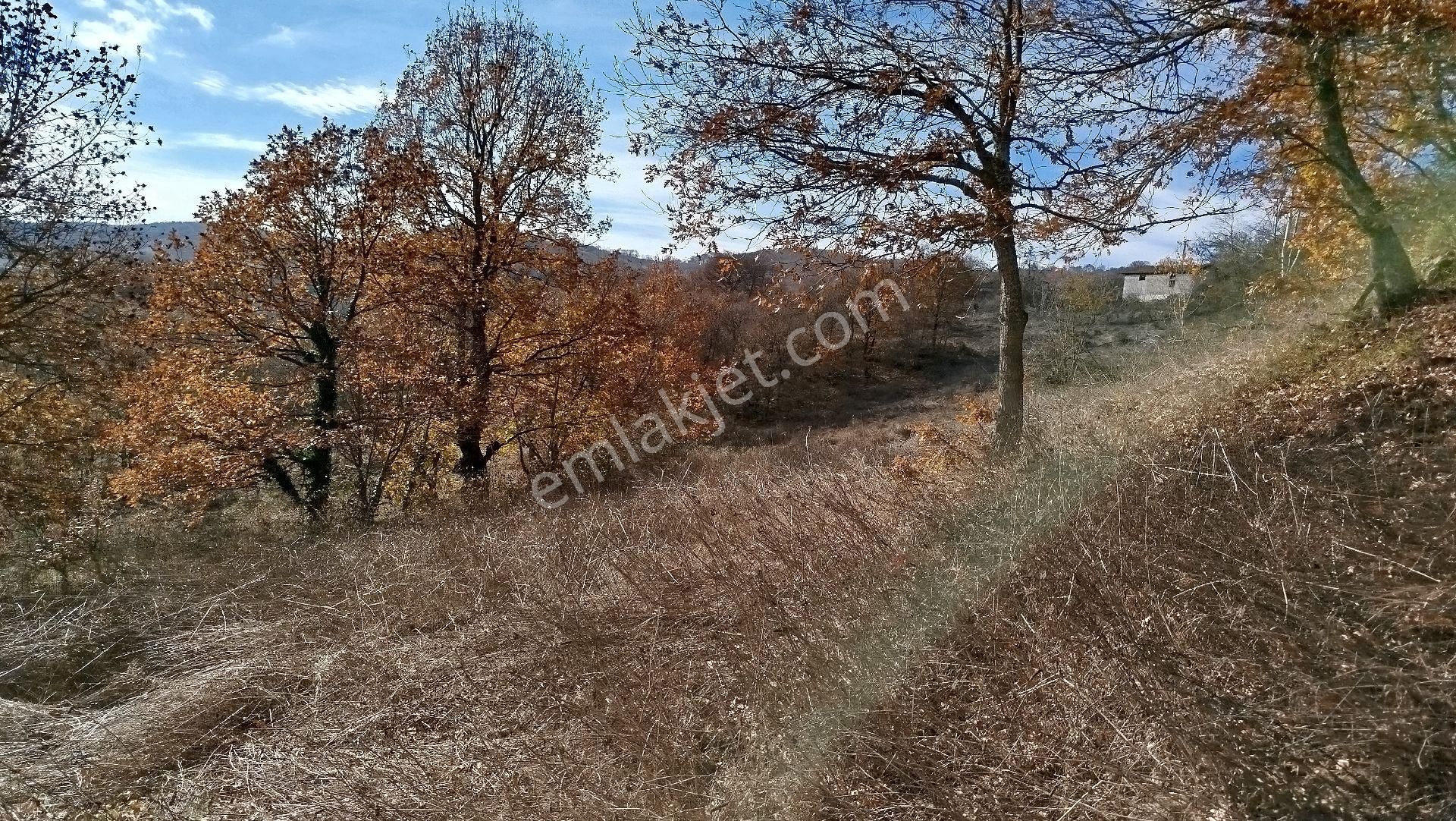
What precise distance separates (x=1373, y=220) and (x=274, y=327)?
14.6 metres

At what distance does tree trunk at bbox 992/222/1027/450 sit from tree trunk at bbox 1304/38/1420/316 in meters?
3.48

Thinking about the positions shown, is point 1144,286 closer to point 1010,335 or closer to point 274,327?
point 1010,335

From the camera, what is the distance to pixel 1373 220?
682cm

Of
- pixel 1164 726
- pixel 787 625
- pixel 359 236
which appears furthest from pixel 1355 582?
pixel 359 236

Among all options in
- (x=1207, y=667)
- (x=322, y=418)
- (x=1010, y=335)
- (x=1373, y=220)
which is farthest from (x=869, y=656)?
(x=322, y=418)

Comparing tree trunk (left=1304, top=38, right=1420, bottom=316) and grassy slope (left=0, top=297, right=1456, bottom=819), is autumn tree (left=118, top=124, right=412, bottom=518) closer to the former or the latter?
grassy slope (left=0, top=297, right=1456, bottom=819)

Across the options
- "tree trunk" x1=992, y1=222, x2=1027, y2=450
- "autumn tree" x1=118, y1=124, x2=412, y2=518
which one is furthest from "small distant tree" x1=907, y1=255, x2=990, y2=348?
"autumn tree" x1=118, y1=124, x2=412, y2=518

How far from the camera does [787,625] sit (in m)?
3.69

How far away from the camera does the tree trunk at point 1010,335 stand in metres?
6.46

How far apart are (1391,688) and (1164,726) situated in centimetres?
64

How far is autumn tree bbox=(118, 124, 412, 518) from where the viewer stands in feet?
33.7

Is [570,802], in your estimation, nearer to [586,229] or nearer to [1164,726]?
[1164,726]

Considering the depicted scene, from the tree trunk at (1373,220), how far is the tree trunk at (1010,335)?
3480 millimetres

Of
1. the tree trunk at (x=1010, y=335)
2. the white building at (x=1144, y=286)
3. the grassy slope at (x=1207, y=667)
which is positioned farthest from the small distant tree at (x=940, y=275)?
the white building at (x=1144, y=286)
